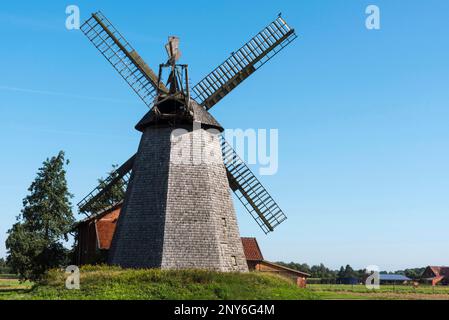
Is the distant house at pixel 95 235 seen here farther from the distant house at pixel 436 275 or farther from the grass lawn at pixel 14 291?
the distant house at pixel 436 275

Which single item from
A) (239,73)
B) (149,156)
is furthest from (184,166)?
(239,73)

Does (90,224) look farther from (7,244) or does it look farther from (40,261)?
(7,244)

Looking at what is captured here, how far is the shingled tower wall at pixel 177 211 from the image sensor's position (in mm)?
24484

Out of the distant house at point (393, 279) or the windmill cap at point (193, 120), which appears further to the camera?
the distant house at point (393, 279)

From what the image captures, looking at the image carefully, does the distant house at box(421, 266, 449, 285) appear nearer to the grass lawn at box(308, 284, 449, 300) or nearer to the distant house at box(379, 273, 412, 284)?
the distant house at box(379, 273, 412, 284)

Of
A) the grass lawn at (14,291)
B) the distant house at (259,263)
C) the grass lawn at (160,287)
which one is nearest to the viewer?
the grass lawn at (160,287)

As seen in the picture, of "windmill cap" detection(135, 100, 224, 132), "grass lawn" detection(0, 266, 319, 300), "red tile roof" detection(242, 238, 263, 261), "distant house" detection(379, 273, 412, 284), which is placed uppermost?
"windmill cap" detection(135, 100, 224, 132)

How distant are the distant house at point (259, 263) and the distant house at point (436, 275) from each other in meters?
61.7

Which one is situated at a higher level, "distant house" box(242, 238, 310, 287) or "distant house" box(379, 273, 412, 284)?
"distant house" box(242, 238, 310, 287)

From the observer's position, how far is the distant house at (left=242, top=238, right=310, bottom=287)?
137ft

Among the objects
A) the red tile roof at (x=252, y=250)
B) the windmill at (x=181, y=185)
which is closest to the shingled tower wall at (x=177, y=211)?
the windmill at (x=181, y=185)

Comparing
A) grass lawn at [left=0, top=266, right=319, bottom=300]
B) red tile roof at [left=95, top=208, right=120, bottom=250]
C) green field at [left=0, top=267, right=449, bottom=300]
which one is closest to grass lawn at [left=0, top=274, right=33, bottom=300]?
grass lawn at [left=0, top=266, right=319, bottom=300]

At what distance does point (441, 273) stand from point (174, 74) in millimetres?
89882

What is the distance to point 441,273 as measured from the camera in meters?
102
